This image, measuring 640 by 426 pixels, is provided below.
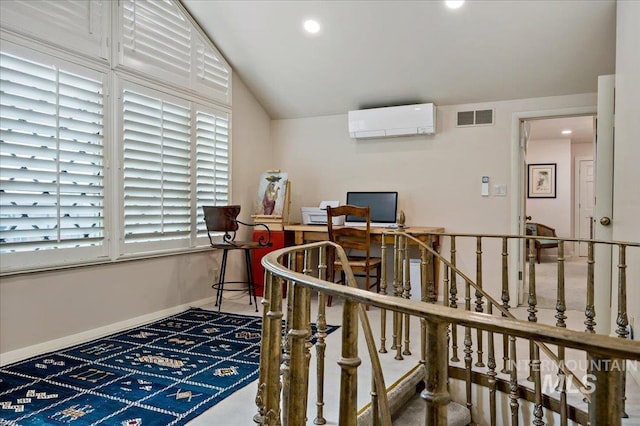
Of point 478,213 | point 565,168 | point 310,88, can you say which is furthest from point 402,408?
point 565,168

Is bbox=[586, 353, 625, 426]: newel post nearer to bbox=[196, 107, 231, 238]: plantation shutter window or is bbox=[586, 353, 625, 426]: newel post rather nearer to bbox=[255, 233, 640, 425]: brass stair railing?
bbox=[255, 233, 640, 425]: brass stair railing

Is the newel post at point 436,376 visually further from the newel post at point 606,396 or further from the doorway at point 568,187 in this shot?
the doorway at point 568,187

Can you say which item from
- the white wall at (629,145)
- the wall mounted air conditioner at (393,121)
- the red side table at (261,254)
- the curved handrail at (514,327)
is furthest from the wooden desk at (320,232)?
the curved handrail at (514,327)

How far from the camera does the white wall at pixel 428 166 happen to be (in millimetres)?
4344

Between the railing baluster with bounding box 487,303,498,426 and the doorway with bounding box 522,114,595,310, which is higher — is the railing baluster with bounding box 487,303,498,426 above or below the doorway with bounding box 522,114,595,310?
below

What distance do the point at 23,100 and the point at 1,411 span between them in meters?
1.81

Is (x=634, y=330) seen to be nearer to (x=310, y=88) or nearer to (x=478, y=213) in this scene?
(x=478, y=213)

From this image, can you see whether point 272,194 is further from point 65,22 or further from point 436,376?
point 436,376

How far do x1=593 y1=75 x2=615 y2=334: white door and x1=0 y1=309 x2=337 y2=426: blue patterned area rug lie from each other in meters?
1.92

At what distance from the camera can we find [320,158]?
5.18 metres

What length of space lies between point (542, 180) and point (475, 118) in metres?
4.93

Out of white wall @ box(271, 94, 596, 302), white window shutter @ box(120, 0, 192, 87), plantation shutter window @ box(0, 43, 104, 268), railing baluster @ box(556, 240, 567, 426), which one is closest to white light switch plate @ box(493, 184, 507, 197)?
white wall @ box(271, 94, 596, 302)

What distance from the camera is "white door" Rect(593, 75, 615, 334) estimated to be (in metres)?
3.01

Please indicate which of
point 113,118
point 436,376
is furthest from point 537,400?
point 113,118
